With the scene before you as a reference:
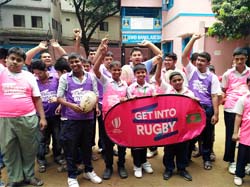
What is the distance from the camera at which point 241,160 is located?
3344 mm

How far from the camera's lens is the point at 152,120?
11.4 ft

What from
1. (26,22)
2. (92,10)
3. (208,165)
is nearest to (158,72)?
(208,165)

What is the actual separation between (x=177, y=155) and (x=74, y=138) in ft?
4.70

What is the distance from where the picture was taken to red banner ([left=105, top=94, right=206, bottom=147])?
135 inches

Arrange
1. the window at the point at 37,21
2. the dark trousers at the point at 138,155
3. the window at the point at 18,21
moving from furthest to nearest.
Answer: the window at the point at 37,21 < the window at the point at 18,21 < the dark trousers at the point at 138,155

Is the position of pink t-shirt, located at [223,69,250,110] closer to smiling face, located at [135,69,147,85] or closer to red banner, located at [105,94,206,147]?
red banner, located at [105,94,206,147]

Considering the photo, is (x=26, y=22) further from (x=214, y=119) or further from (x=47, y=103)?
(x=214, y=119)

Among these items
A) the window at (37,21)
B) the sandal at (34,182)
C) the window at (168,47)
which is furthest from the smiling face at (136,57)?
the window at (37,21)

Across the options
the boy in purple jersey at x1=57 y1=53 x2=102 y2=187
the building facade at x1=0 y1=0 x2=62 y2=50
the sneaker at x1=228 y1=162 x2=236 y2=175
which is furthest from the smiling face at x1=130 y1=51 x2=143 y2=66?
the building facade at x1=0 y1=0 x2=62 y2=50

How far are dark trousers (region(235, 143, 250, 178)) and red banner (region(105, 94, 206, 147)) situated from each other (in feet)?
1.99

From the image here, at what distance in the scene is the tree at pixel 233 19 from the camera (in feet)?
26.6

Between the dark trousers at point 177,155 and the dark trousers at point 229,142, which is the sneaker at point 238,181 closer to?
the dark trousers at point 229,142

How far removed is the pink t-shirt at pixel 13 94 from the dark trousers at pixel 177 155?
1938 mm

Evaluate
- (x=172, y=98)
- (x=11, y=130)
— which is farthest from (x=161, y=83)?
(x=11, y=130)
